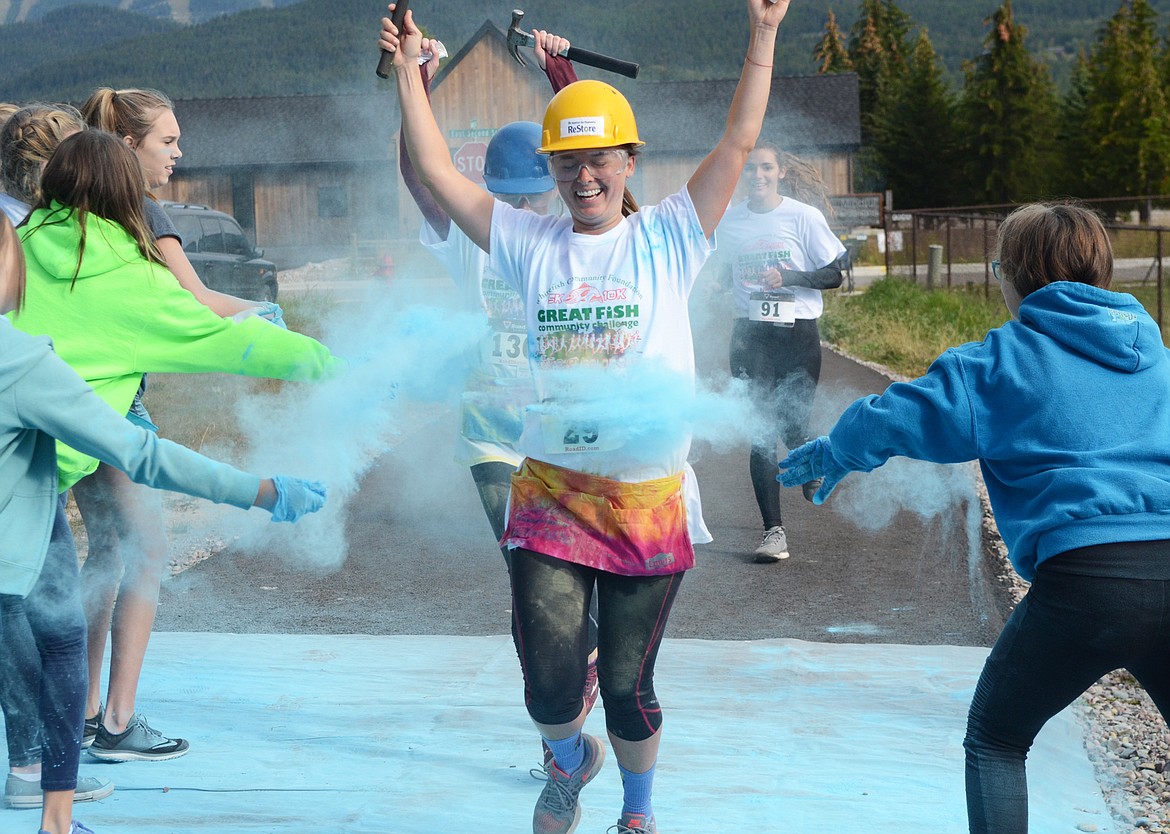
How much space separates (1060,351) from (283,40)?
3193 inches

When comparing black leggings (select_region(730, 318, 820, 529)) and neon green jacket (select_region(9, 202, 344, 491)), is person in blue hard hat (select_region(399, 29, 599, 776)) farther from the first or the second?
black leggings (select_region(730, 318, 820, 529))

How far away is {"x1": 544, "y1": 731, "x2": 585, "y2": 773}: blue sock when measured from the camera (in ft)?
10.4

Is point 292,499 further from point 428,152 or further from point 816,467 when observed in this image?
point 816,467

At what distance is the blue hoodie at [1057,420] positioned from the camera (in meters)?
2.43

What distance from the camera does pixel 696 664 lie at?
461 centimetres

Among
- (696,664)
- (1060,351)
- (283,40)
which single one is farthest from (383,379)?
(283,40)

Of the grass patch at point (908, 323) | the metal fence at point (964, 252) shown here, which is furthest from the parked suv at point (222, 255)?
the metal fence at point (964, 252)

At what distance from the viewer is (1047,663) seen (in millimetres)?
2486

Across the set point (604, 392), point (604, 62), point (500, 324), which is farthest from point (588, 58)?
point (604, 392)

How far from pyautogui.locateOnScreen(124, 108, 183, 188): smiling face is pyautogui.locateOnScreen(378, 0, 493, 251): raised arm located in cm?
99

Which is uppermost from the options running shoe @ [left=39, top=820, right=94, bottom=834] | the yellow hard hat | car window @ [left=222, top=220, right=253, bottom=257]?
the yellow hard hat

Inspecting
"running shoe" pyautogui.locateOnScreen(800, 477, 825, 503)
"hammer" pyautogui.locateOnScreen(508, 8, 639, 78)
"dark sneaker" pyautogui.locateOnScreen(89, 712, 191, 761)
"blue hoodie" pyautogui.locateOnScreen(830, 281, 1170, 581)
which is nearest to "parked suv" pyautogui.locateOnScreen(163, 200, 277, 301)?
"running shoe" pyautogui.locateOnScreen(800, 477, 825, 503)

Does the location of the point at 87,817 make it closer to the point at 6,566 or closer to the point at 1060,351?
the point at 6,566

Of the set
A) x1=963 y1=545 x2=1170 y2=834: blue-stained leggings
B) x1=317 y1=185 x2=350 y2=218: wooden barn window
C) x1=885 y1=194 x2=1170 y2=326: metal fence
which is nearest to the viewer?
x1=963 y1=545 x2=1170 y2=834: blue-stained leggings
